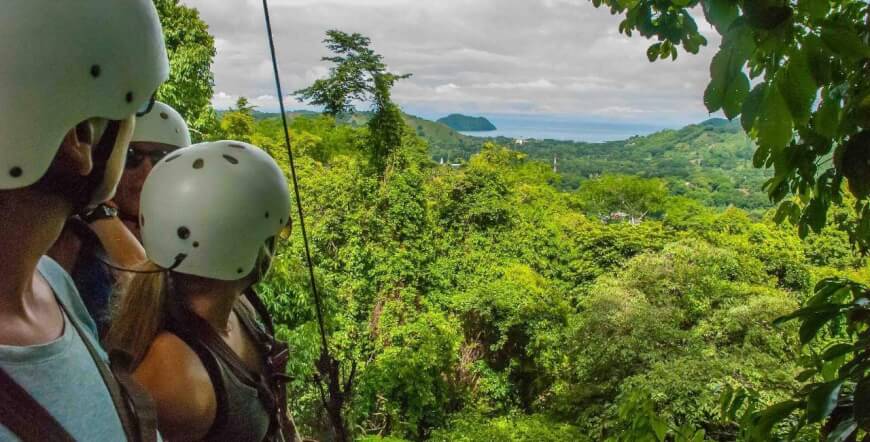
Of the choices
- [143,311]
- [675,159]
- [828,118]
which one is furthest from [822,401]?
[675,159]

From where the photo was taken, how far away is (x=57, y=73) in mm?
369

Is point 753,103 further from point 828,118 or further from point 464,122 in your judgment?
point 464,122

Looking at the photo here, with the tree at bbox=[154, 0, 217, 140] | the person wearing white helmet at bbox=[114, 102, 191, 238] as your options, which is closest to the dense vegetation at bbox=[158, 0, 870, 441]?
the tree at bbox=[154, 0, 217, 140]

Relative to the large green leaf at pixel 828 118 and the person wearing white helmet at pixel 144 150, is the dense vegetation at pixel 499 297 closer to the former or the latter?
the large green leaf at pixel 828 118

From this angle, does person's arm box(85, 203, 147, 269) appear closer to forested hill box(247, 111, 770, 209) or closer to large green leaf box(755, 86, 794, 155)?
large green leaf box(755, 86, 794, 155)

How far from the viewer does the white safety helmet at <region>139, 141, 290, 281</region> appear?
616 millimetres

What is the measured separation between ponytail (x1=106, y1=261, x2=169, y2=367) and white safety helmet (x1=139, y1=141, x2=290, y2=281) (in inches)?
0.8

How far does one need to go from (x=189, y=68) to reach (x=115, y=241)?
4331 mm

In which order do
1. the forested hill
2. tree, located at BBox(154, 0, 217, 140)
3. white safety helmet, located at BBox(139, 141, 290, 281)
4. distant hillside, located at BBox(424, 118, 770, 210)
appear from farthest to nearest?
1. distant hillside, located at BBox(424, 118, 770, 210)
2. the forested hill
3. tree, located at BBox(154, 0, 217, 140)
4. white safety helmet, located at BBox(139, 141, 290, 281)

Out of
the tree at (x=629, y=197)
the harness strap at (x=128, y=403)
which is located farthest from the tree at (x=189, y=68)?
the tree at (x=629, y=197)

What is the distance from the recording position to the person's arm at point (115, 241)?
2.28 ft

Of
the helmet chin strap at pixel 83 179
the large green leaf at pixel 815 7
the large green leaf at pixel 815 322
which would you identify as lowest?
the large green leaf at pixel 815 322

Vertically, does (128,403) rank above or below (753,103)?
below

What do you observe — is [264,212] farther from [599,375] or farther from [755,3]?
[599,375]
